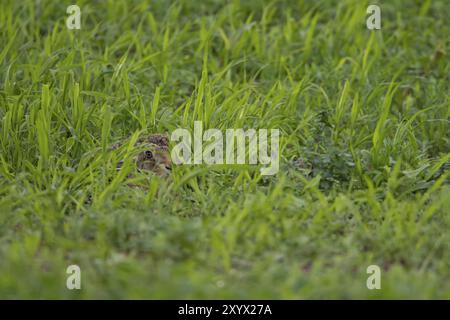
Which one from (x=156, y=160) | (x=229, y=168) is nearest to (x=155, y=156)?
(x=156, y=160)

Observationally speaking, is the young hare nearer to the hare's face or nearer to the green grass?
the hare's face

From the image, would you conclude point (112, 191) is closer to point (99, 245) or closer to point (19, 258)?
point (99, 245)

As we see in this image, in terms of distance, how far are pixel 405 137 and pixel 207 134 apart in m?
1.28

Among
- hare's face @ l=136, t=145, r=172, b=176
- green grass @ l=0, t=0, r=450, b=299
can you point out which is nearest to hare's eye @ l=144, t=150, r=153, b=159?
hare's face @ l=136, t=145, r=172, b=176

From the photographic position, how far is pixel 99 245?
3.55 m

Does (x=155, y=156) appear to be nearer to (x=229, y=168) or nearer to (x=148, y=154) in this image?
(x=148, y=154)

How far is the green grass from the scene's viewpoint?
3.44m

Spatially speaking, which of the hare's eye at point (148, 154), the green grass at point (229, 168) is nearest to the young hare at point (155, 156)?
the hare's eye at point (148, 154)

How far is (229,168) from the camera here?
4.22 meters

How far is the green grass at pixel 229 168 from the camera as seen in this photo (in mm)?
3438

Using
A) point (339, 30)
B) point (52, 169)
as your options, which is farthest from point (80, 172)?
point (339, 30)

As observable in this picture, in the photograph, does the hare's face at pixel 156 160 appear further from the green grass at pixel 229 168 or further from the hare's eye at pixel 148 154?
the green grass at pixel 229 168

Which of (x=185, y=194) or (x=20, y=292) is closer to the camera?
(x=20, y=292)
